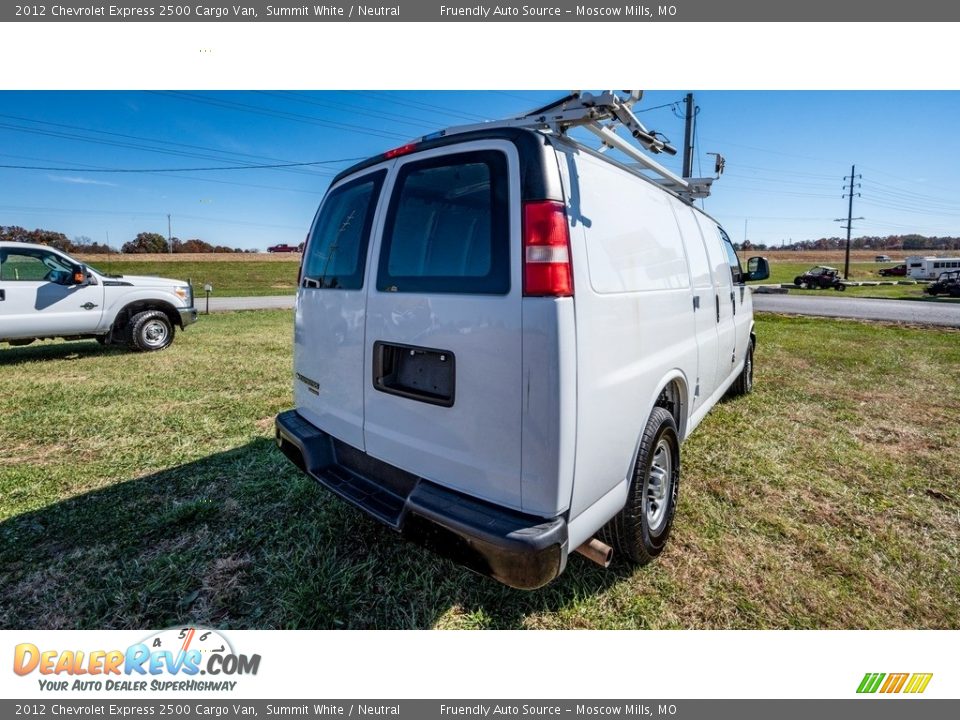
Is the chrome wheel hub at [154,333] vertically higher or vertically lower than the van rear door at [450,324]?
lower

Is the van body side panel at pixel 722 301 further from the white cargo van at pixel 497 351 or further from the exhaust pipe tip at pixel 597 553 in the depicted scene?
the exhaust pipe tip at pixel 597 553

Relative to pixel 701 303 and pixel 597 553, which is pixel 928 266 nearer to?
pixel 701 303

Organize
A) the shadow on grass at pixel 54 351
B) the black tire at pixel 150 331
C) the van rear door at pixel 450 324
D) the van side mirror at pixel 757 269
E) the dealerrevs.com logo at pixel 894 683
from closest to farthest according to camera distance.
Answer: the van rear door at pixel 450 324 < the dealerrevs.com logo at pixel 894 683 < the van side mirror at pixel 757 269 < the shadow on grass at pixel 54 351 < the black tire at pixel 150 331

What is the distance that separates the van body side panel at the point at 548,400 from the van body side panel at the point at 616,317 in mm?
66

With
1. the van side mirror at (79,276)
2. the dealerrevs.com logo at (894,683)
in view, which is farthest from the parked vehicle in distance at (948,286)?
the van side mirror at (79,276)

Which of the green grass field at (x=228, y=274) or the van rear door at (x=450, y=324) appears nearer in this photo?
the van rear door at (x=450, y=324)

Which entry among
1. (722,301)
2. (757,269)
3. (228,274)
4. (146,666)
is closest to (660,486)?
(722,301)

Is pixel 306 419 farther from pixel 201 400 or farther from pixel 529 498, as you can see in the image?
pixel 201 400

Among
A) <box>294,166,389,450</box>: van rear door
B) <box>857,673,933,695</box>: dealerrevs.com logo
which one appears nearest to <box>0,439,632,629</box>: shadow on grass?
<box>294,166,389,450</box>: van rear door

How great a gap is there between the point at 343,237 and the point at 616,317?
1.51 m

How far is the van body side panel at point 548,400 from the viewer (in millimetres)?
1685

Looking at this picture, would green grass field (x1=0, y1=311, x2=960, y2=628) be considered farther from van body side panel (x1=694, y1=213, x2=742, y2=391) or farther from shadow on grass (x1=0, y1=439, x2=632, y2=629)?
van body side panel (x1=694, y1=213, x2=742, y2=391)

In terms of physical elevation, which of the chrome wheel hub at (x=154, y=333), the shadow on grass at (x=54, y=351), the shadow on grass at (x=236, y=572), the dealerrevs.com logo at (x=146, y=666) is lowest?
the dealerrevs.com logo at (x=146, y=666)

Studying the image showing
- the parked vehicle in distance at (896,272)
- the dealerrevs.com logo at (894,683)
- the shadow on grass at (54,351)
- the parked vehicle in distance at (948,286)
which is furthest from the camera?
the parked vehicle in distance at (896,272)
